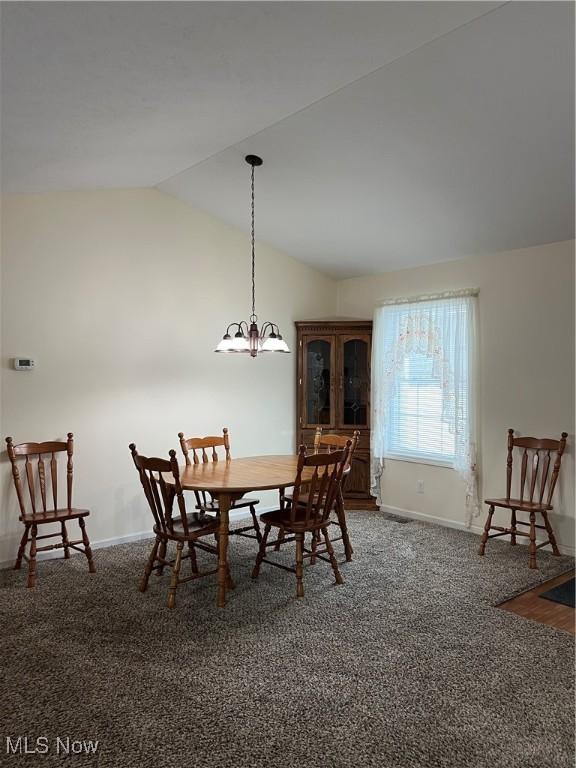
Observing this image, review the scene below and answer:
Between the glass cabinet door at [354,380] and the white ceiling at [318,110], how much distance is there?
1.23m

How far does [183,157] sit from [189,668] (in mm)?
3210

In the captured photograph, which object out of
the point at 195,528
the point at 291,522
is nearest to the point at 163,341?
the point at 195,528

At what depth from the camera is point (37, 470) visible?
396 centimetres

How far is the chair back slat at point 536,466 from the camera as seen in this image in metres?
3.98

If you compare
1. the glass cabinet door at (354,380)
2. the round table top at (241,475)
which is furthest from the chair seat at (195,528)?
the glass cabinet door at (354,380)

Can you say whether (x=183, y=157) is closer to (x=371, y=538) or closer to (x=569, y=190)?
(x=569, y=190)

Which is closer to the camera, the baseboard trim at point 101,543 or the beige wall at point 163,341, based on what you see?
the baseboard trim at point 101,543

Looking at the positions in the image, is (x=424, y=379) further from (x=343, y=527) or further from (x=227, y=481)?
(x=227, y=481)

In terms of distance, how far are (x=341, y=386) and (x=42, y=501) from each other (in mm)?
2998

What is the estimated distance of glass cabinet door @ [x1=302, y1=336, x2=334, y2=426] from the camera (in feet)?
18.3

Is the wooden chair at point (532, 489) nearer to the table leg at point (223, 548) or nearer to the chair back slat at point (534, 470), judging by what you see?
the chair back slat at point (534, 470)

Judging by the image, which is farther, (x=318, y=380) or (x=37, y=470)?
(x=318, y=380)

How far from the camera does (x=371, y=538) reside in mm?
4473

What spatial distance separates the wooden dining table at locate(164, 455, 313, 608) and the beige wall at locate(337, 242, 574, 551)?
1.75 metres
